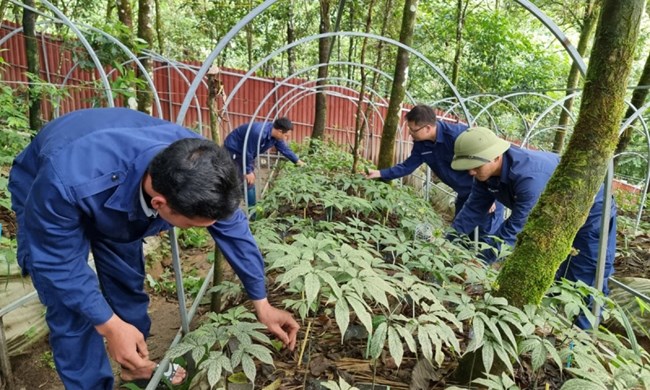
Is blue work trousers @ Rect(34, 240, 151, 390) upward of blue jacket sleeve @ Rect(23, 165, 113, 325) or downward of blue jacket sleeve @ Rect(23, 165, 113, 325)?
downward

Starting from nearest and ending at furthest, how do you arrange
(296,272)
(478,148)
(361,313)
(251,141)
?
(361,313), (296,272), (478,148), (251,141)

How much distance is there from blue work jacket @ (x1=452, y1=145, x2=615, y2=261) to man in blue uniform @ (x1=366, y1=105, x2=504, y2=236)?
3.73 ft

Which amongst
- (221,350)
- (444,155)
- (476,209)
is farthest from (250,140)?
(221,350)

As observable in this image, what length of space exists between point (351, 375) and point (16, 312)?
2865 mm

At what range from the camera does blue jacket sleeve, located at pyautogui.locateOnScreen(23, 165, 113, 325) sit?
1537mm

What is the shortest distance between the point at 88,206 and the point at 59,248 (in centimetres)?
20

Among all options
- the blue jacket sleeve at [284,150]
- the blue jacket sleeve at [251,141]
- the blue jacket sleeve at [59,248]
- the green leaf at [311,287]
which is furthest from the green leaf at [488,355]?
the blue jacket sleeve at [284,150]

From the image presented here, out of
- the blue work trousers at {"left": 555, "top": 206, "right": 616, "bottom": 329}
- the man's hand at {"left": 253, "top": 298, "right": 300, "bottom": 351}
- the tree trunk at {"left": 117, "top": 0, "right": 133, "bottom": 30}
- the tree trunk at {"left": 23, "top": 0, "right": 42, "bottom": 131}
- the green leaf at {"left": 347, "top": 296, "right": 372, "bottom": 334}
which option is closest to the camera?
the green leaf at {"left": 347, "top": 296, "right": 372, "bottom": 334}

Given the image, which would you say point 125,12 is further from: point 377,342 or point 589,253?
point 589,253

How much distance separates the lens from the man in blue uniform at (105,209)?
150 cm

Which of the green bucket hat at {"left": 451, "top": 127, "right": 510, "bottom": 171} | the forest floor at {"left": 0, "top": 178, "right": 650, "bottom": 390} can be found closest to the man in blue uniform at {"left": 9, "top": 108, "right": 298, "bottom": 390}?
the forest floor at {"left": 0, "top": 178, "right": 650, "bottom": 390}

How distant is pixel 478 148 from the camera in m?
2.98

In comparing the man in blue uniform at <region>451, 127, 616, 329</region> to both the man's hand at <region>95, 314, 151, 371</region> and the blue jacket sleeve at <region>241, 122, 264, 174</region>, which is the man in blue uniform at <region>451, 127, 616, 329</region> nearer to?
the man's hand at <region>95, 314, 151, 371</region>

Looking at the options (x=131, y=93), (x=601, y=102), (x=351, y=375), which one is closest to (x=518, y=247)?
(x=601, y=102)
